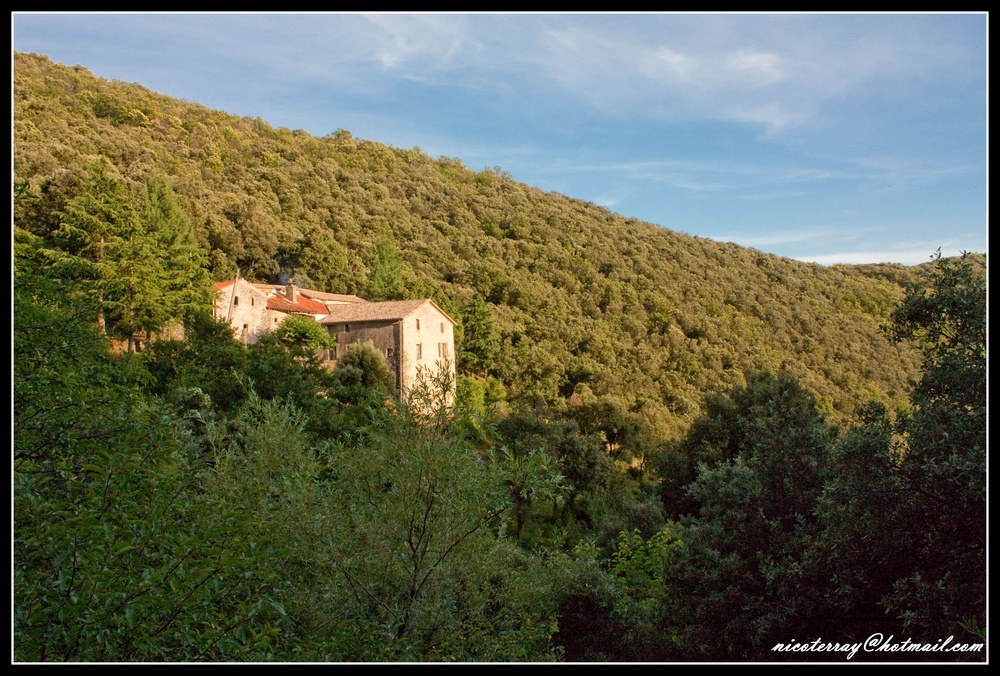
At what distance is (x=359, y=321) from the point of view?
32.4 meters

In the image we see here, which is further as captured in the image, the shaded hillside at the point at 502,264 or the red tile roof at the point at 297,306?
the shaded hillside at the point at 502,264

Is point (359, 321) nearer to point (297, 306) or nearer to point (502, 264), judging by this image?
point (297, 306)

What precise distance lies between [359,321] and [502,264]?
24.3 m

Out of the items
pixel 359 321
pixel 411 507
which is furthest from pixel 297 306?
pixel 411 507

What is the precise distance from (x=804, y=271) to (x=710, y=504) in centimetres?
6506

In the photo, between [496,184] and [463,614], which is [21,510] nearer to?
[463,614]

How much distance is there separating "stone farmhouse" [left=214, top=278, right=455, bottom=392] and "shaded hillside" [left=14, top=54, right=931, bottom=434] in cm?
632

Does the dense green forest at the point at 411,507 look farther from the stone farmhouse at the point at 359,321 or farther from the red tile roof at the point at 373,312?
the red tile roof at the point at 373,312

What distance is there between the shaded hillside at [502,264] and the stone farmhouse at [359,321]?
6.32 m

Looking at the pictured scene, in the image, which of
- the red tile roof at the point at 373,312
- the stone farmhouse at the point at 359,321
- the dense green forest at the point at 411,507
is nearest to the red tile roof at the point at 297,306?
the stone farmhouse at the point at 359,321

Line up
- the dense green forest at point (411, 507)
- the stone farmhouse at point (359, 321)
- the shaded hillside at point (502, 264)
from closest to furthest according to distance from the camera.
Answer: the dense green forest at point (411, 507)
the stone farmhouse at point (359, 321)
the shaded hillside at point (502, 264)

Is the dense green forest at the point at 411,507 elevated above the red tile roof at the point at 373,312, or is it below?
below

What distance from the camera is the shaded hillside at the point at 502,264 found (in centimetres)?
4028

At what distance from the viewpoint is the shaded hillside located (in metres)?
40.3
